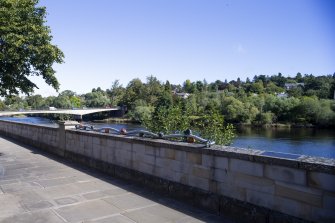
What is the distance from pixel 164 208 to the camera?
15.9 ft

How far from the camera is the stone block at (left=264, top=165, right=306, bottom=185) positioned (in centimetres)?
360

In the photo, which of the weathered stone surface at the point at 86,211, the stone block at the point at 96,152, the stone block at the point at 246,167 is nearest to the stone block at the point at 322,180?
the stone block at the point at 246,167

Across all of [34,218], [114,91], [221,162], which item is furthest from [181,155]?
[114,91]

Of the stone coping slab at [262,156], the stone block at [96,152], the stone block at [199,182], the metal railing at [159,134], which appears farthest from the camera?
the stone block at [96,152]

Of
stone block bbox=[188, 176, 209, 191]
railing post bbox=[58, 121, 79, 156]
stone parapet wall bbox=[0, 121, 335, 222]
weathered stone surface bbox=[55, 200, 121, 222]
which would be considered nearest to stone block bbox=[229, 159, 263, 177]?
stone parapet wall bbox=[0, 121, 335, 222]

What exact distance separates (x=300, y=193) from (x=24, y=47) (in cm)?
1096

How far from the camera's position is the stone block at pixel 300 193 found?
3.46 m

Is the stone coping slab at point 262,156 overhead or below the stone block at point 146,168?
overhead

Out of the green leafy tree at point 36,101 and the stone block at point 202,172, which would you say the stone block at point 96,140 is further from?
the green leafy tree at point 36,101

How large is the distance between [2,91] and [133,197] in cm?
1094

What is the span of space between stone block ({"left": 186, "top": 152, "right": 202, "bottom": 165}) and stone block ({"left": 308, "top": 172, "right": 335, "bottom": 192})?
5.88 ft

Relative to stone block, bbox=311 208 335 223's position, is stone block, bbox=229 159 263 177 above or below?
above

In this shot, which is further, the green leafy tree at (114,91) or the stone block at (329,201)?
the green leafy tree at (114,91)

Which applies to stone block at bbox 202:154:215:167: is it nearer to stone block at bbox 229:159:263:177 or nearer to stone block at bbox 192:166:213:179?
stone block at bbox 192:166:213:179
